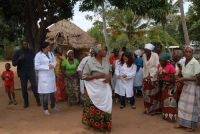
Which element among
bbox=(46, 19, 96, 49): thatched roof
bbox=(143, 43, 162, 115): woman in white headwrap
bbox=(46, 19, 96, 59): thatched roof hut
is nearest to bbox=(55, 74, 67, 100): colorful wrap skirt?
bbox=(143, 43, 162, 115): woman in white headwrap

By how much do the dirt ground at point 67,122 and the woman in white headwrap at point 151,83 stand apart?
0.25 meters

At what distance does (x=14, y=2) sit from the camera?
306 inches

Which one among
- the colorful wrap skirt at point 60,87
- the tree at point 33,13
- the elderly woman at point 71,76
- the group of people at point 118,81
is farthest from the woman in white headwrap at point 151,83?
the tree at point 33,13

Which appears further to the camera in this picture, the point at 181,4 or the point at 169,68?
the point at 181,4

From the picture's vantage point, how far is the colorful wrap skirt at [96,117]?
3721mm

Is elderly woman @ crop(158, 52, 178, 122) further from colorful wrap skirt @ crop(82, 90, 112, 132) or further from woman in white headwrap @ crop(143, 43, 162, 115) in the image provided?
colorful wrap skirt @ crop(82, 90, 112, 132)

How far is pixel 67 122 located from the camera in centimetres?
438

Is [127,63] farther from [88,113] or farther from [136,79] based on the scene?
[88,113]

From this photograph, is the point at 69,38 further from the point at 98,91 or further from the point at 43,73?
the point at 98,91

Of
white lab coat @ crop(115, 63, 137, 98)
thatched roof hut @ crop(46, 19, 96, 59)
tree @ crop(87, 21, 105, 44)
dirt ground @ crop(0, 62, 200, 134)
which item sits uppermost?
tree @ crop(87, 21, 105, 44)

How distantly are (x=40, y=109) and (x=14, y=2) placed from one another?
16.2 ft

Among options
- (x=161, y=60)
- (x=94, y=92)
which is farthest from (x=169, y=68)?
(x=94, y=92)

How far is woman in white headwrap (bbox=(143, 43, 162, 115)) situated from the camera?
186 inches

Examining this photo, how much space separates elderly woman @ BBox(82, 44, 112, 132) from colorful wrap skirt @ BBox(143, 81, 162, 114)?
4.68 ft
